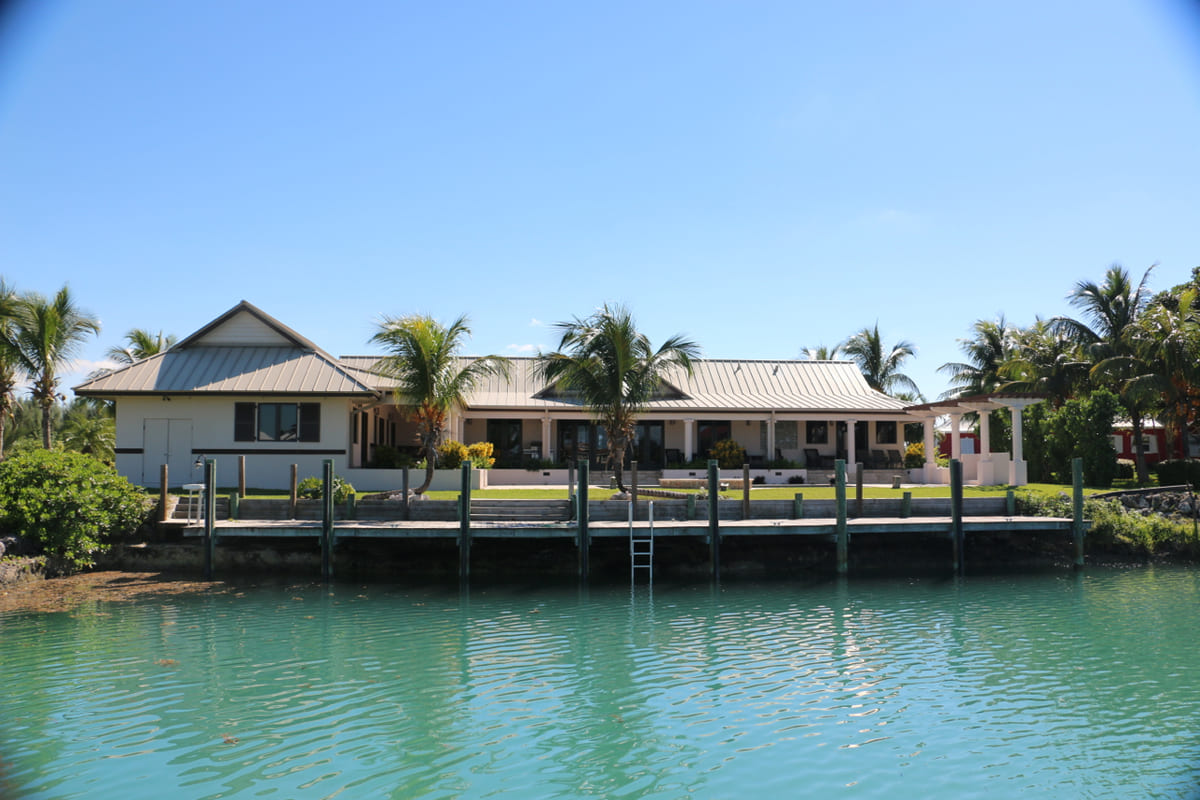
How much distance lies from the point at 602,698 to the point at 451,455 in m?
18.9

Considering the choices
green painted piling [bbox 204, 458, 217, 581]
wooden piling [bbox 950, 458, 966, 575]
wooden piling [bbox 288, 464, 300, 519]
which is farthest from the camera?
wooden piling [bbox 288, 464, 300, 519]

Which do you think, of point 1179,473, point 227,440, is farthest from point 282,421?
point 1179,473

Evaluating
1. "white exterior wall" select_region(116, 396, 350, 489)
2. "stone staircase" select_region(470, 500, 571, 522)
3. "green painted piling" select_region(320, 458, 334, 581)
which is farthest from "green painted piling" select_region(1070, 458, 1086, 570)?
"white exterior wall" select_region(116, 396, 350, 489)

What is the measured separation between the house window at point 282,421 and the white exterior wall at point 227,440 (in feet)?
0.54

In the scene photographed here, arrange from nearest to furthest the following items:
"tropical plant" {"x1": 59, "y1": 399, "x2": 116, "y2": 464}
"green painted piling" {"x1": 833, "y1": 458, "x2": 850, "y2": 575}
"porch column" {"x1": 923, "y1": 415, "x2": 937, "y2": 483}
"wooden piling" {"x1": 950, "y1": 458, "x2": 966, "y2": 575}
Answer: "green painted piling" {"x1": 833, "y1": 458, "x2": 850, "y2": 575}, "wooden piling" {"x1": 950, "y1": 458, "x2": 966, "y2": 575}, "porch column" {"x1": 923, "y1": 415, "x2": 937, "y2": 483}, "tropical plant" {"x1": 59, "y1": 399, "x2": 116, "y2": 464}

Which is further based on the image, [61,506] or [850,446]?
[850,446]

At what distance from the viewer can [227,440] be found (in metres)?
27.6

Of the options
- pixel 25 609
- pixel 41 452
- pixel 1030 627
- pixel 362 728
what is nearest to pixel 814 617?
pixel 1030 627

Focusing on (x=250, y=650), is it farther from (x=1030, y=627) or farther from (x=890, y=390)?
(x=890, y=390)

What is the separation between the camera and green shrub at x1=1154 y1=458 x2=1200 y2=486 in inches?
1144

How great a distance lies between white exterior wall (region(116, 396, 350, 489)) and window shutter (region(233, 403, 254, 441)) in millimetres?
115

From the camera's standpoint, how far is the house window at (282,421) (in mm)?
27656

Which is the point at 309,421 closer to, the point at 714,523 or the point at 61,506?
the point at 61,506

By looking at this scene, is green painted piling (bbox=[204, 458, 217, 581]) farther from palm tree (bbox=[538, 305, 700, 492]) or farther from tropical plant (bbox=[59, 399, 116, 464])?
tropical plant (bbox=[59, 399, 116, 464])
